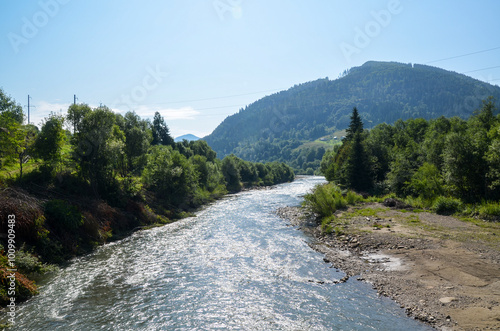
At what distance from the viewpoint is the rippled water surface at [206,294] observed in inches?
497

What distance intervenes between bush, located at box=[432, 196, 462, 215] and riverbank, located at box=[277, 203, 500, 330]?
1572 mm

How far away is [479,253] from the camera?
17641mm

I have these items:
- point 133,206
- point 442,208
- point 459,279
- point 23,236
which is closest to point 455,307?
point 459,279

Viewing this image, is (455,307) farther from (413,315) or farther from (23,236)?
(23,236)

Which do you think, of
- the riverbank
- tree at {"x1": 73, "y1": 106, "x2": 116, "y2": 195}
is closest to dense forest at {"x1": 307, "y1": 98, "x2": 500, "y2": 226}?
the riverbank

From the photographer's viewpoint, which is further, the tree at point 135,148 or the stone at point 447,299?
the tree at point 135,148

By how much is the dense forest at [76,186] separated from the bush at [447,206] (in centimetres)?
3597

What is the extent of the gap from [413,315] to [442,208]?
2444 cm

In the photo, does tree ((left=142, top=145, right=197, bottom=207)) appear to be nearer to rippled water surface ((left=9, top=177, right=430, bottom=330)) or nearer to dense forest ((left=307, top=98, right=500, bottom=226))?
rippled water surface ((left=9, top=177, right=430, bottom=330))

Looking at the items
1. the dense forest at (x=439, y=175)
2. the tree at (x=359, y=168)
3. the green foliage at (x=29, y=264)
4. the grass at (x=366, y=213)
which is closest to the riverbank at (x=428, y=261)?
the grass at (x=366, y=213)

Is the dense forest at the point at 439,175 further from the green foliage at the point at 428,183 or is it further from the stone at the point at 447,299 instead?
the stone at the point at 447,299

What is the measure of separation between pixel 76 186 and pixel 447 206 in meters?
44.5

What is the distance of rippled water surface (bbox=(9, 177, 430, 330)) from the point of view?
41.4 ft

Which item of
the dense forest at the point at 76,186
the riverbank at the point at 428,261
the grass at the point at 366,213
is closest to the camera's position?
the riverbank at the point at 428,261
